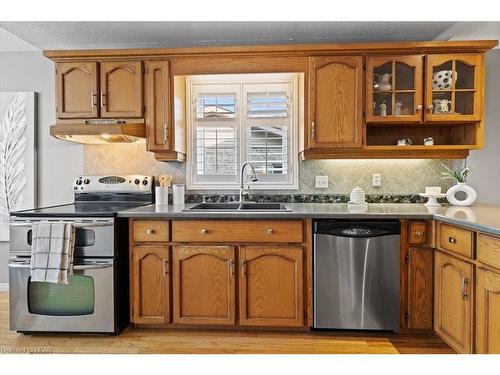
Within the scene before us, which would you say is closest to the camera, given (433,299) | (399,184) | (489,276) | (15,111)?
(489,276)

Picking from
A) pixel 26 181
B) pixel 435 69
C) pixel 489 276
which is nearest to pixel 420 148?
pixel 435 69

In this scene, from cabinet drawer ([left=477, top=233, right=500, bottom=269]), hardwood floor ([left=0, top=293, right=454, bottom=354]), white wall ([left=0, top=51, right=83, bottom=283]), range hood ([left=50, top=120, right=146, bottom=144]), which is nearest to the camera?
cabinet drawer ([left=477, top=233, right=500, bottom=269])

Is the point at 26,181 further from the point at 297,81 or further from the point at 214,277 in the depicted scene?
the point at 297,81

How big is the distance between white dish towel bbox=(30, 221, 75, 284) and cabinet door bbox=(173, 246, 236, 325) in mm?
676

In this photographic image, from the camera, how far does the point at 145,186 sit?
2.94 meters

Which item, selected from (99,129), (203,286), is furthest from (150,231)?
(99,129)

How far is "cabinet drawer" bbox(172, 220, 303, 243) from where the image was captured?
7.51 feet

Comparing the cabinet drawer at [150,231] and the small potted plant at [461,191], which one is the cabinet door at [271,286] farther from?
the small potted plant at [461,191]

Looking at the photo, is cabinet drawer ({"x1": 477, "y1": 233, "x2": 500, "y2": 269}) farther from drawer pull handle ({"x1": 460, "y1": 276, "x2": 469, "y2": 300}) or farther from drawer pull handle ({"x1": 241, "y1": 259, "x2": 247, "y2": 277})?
drawer pull handle ({"x1": 241, "y1": 259, "x2": 247, "y2": 277})

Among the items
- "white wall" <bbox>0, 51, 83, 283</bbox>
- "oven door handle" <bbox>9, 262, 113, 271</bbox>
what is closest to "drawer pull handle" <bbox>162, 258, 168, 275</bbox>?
"oven door handle" <bbox>9, 262, 113, 271</bbox>

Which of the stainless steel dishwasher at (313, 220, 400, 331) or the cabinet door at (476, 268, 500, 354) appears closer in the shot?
the cabinet door at (476, 268, 500, 354)

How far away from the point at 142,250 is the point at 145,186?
2.49 ft

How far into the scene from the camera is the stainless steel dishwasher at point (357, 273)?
2.24m

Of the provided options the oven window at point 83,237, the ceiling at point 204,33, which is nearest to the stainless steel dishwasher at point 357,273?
the oven window at point 83,237
